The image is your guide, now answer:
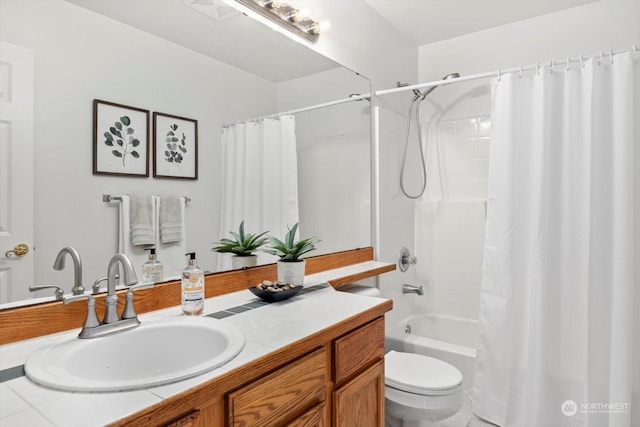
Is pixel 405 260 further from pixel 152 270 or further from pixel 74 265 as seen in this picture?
pixel 74 265

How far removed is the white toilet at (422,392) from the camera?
5.54 ft

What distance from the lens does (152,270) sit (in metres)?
1.28

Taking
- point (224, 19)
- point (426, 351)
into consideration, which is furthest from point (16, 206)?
point (426, 351)

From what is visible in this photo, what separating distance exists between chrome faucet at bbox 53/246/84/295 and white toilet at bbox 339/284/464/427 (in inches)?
49.8

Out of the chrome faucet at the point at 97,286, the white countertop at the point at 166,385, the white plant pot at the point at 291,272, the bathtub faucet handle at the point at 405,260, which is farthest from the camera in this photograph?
the bathtub faucet handle at the point at 405,260

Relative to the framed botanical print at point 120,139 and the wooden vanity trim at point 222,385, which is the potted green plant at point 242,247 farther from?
the wooden vanity trim at point 222,385

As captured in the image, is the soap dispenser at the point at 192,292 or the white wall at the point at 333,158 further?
the white wall at the point at 333,158

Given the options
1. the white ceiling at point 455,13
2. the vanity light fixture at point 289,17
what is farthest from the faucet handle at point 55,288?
the white ceiling at point 455,13

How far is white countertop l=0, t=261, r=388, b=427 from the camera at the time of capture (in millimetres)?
633

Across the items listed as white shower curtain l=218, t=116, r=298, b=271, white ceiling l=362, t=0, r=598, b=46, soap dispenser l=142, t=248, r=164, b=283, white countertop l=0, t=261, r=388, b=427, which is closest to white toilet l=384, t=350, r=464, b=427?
white countertop l=0, t=261, r=388, b=427

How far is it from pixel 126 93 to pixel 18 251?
21.9 inches

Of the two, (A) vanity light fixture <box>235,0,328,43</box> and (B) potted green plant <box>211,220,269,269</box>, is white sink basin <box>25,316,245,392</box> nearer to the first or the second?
(B) potted green plant <box>211,220,269,269</box>

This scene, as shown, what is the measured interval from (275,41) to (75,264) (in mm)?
1267

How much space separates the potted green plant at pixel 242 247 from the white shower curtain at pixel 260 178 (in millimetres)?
23
